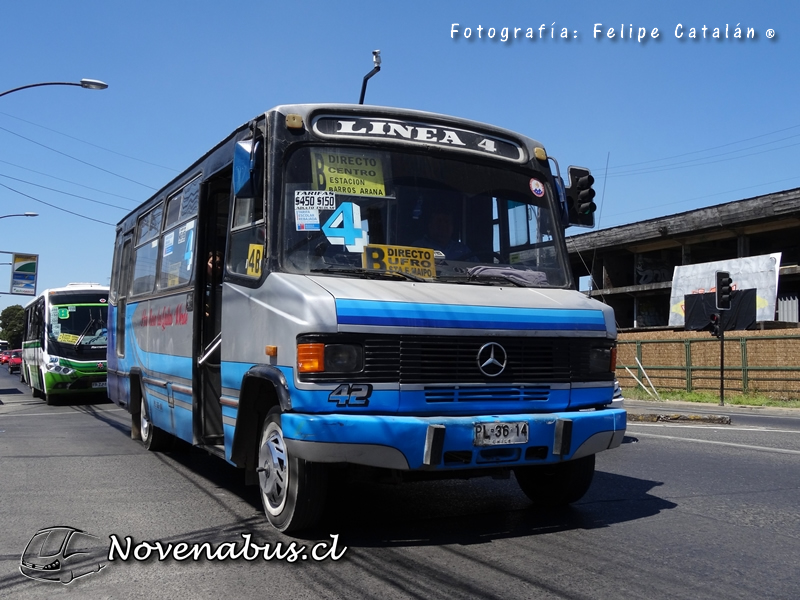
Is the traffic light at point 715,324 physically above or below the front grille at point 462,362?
above

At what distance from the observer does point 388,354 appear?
17.3 feet

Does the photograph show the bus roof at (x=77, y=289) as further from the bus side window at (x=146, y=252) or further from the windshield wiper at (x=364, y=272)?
the windshield wiper at (x=364, y=272)

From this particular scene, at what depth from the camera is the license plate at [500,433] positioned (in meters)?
5.33

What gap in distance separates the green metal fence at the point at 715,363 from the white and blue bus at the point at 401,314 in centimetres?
2104

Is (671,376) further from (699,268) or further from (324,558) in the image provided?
(324,558)

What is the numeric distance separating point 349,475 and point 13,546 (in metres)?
2.20

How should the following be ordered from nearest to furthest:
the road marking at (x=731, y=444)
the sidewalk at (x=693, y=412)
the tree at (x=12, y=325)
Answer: the road marking at (x=731, y=444) → the sidewalk at (x=693, y=412) → the tree at (x=12, y=325)

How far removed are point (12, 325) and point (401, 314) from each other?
15605 cm

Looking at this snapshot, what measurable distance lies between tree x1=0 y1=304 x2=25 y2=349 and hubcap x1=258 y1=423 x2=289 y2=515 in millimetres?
148634

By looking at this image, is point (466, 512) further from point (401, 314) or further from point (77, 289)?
point (77, 289)

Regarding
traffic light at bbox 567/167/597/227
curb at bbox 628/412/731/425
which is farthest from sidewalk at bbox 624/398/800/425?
traffic light at bbox 567/167/597/227

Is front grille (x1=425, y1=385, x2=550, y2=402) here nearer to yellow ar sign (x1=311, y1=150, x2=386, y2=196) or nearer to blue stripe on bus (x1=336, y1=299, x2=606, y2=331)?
blue stripe on bus (x1=336, y1=299, x2=606, y2=331)

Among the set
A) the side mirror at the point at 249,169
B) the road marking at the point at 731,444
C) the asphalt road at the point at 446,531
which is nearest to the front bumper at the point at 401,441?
the asphalt road at the point at 446,531

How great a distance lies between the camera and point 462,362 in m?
5.47
